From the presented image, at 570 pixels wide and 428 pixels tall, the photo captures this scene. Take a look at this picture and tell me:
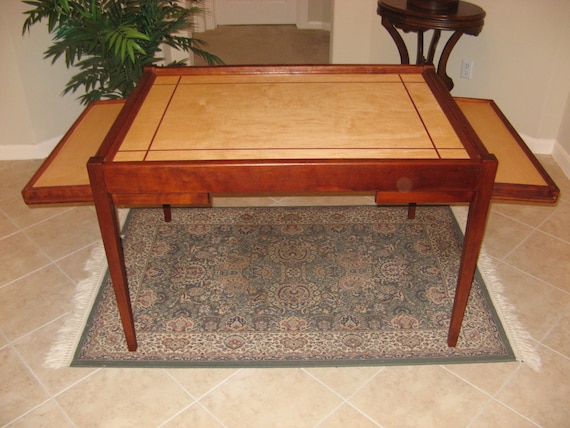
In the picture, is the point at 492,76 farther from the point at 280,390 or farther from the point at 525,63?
the point at 280,390

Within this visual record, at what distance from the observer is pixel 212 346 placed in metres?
2.04

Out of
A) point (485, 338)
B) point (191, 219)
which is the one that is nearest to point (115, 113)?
point (191, 219)

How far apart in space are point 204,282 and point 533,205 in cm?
166

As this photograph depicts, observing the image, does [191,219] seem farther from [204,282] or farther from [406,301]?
[406,301]

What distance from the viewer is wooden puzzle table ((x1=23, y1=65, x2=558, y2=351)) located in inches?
65.6

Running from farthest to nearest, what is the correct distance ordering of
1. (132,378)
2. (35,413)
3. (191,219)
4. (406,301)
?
1. (191,219)
2. (406,301)
3. (132,378)
4. (35,413)

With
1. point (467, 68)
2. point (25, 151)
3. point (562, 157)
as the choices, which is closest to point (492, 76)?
point (467, 68)

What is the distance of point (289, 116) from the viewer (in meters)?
1.93

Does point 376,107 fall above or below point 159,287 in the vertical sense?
above

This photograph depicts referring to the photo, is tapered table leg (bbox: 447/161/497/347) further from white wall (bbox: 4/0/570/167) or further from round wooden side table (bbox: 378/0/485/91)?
white wall (bbox: 4/0/570/167)

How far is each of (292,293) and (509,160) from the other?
94 centimetres

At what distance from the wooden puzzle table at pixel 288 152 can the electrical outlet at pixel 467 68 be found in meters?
1.36

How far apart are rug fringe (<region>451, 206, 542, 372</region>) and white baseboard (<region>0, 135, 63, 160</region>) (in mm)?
2419

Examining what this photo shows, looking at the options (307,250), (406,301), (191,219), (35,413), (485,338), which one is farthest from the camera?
(191,219)
